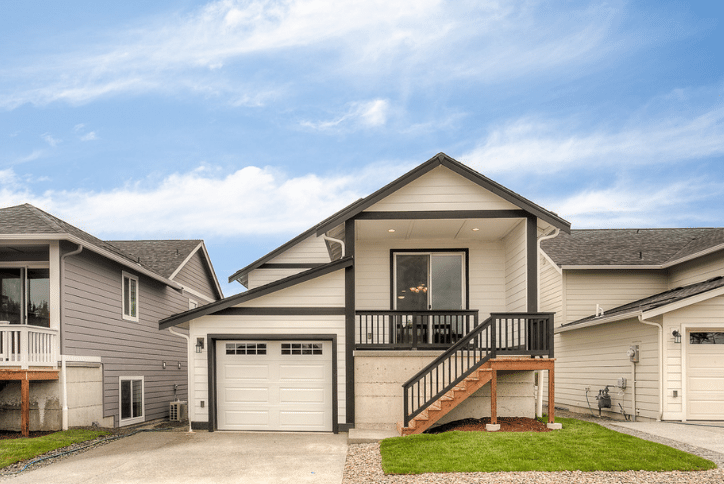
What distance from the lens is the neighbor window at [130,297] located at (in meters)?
15.7

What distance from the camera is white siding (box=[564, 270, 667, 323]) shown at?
707 inches

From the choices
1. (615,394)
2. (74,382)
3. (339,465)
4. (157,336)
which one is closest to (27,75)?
(157,336)

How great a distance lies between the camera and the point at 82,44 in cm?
2003

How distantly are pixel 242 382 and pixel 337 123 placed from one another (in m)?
39.2

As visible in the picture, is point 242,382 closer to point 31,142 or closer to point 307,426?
point 307,426

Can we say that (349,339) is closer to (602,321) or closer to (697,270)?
(602,321)

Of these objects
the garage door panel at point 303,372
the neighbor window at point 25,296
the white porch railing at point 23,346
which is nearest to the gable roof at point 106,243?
the neighbor window at point 25,296

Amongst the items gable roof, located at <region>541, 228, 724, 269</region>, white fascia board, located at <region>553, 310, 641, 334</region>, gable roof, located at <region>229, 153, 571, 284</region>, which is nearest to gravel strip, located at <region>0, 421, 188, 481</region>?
gable roof, located at <region>229, 153, 571, 284</region>

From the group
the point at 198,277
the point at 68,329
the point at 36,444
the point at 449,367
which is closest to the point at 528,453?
the point at 449,367

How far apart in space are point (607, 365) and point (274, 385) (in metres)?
9.05

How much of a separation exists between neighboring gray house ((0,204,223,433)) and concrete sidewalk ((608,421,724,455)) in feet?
37.0

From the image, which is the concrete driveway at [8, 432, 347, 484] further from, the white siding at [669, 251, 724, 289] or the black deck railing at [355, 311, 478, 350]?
the white siding at [669, 251, 724, 289]

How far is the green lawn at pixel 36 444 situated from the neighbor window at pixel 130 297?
13.9 ft

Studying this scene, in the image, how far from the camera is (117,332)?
15.0 m
